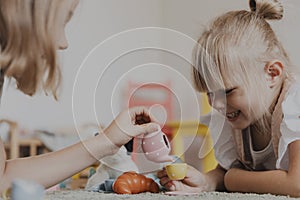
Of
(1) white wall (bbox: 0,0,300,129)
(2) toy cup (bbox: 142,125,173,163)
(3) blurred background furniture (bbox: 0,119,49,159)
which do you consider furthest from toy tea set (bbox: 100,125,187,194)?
(3) blurred background furniture (bbox: 0,119,49,159)

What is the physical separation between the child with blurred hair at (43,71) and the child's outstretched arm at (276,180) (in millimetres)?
208

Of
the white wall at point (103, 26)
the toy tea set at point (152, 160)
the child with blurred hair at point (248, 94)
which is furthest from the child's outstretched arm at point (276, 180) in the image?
the white wall at point (103, 26)

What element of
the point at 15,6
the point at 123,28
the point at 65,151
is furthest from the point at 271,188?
the point at 123,28

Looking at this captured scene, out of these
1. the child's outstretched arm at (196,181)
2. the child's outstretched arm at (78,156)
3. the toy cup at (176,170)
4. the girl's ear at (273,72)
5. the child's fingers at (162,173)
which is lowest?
the child's outstretched arm at (196,181)

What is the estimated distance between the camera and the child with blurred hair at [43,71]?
72cm

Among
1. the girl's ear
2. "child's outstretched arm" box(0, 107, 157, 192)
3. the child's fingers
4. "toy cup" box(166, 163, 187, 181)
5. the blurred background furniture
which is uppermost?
the girl's ear

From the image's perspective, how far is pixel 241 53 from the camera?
3.34 ft

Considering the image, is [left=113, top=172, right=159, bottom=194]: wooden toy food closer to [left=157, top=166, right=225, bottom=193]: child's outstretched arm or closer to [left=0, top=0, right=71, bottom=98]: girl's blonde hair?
[left=157, top=166, right=225, bottom=193]: child's outstretched arm

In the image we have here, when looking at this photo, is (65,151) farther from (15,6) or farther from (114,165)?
(15,6)

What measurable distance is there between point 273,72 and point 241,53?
0.25 feet

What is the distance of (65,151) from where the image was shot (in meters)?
0.91

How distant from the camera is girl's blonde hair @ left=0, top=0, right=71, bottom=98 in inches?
28.2

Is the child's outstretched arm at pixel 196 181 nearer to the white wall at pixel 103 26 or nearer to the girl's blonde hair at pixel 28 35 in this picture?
the girl's blonde hair at pixel 28 35

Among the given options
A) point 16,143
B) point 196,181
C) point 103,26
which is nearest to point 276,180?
point 196,181
